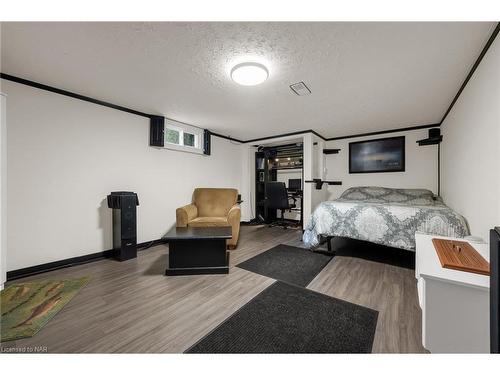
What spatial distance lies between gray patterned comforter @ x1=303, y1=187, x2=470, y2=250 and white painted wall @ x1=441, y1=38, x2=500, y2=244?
0.19 metres

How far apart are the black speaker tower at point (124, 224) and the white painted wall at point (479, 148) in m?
3.56

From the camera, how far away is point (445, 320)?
998 millimetres

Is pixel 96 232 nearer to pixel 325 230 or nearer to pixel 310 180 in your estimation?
pixel 325 230

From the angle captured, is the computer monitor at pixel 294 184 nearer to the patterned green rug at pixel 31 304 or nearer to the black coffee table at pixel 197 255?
the black coffee table at pixel 197 255

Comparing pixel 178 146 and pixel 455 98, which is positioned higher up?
pixel 455 98

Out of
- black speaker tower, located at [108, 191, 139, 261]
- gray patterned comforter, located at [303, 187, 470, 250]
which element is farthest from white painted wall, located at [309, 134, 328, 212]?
black speaker tower, located at [108, 191, 139, 261]

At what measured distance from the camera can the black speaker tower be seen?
2.48 m

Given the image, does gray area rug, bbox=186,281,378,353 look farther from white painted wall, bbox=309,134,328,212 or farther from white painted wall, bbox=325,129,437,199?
white painted wall, bbox=325,129,437,199

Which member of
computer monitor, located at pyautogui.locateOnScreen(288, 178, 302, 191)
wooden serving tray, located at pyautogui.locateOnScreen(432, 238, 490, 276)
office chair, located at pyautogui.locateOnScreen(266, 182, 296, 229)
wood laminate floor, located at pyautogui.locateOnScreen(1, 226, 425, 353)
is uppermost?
computer monitor, located at pyautogui.locateOnScreen(288, 178, 302, 191)

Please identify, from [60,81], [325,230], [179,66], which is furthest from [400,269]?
A: [60,81]

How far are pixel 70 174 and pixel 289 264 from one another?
298 centimetres

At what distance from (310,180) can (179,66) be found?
298 centimetres

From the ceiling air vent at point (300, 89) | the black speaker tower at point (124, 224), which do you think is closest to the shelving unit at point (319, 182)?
the ceiling air vent at point (300, 89)

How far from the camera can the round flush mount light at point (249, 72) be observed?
1.68 m
